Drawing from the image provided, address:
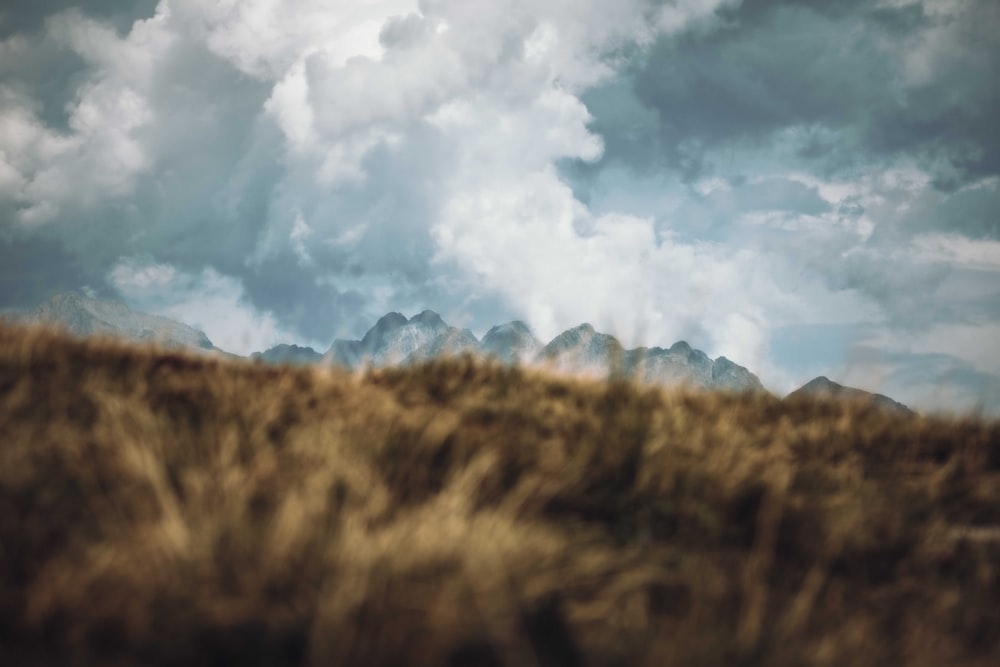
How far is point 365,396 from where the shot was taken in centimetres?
432

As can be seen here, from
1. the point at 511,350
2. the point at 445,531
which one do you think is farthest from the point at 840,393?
the point at 445,531

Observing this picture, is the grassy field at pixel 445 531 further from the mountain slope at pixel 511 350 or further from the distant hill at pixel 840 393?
the distant hill at pixel 840 393

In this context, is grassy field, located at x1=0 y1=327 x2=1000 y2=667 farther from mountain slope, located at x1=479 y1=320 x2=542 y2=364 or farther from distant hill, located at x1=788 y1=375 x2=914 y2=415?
distant hill, located at x1=788 y1=375 x2=914 y2=415

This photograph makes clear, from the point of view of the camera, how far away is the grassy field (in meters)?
1.80

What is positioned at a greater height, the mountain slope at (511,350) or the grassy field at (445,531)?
the mountain slope at (511,350)

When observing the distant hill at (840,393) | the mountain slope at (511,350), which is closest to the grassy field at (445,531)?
the mountain slope at (511,350)

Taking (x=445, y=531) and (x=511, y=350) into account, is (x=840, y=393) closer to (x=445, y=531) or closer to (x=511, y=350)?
(x=511, y=350)

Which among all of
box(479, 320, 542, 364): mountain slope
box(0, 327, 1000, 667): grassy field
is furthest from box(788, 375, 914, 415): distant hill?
box(479, 320, 542, 364): mountain slope

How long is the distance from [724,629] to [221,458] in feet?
6.12

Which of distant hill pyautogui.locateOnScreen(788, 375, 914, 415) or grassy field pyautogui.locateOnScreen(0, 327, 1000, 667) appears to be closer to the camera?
grassy field pyautogui.locateOnScreen(0, 327, 1000, 667)

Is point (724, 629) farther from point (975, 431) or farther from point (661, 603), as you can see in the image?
point (975, 431)

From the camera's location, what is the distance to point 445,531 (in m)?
2.16

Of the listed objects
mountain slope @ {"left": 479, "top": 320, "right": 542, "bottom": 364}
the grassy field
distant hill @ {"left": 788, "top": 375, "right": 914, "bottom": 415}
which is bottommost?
the grassy field

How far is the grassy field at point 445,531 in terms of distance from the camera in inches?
70.9
